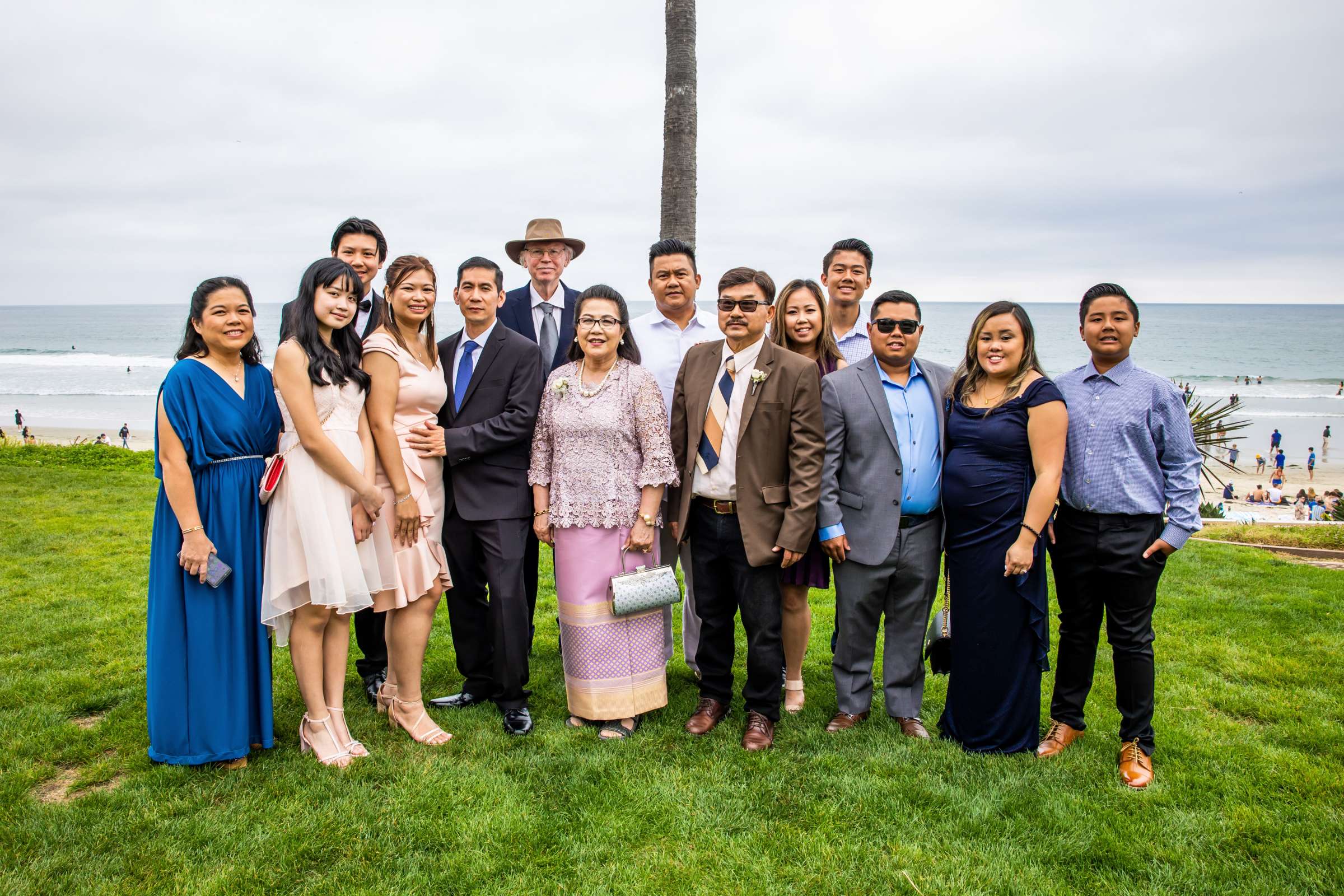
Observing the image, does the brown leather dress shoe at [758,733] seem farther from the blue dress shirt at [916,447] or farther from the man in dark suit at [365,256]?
the man in dark suit at [365,256]

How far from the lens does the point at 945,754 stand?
394cm

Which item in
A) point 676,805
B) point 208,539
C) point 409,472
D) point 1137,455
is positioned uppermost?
point 1137,455

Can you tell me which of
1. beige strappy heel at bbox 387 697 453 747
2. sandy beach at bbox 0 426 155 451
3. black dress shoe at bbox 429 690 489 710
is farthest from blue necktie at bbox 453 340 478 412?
sandy beach at bbox 0 426 155 451

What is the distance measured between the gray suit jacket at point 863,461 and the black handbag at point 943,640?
1.41 feet

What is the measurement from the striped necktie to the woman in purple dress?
505mm

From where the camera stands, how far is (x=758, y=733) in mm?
4117

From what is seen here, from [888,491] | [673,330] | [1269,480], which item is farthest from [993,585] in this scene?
[1269,480]

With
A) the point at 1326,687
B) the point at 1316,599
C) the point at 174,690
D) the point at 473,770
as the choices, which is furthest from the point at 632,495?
the point at 1316,599

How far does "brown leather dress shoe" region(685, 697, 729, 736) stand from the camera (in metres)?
4.25

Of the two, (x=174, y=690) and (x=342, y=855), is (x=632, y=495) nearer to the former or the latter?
(x=342, y=855)

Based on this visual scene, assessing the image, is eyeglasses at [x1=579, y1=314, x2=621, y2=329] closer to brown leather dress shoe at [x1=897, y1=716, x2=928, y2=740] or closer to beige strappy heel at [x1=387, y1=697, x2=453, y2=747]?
beige strappy heel at [x1=387, y1=697, x2=453, y2=747]

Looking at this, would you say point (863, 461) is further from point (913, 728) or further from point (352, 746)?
point (352, 746)

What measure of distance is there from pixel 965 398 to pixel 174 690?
3977 mm

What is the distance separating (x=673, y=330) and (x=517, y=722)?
2.43m
